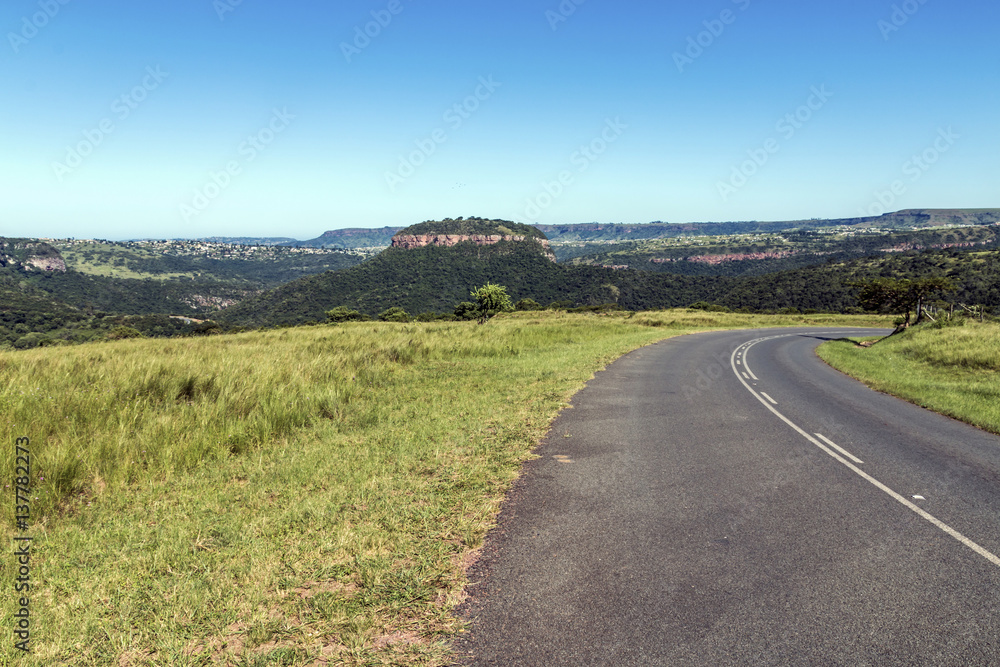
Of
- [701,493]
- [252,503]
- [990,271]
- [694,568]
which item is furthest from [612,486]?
[990,271]

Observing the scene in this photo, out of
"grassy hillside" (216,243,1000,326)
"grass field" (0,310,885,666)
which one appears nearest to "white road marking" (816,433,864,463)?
"grass field" (0,310,885,666)

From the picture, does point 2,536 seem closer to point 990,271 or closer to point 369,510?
point 369,510

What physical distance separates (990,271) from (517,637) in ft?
429

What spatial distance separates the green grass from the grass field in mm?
9263

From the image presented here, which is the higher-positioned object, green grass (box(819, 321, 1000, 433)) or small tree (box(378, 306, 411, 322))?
green grass (box(819, 321, 1000, 433))

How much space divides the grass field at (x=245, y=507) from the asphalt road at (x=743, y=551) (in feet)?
1.82

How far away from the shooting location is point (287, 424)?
26.6 ft

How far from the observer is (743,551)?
4414 millimetres

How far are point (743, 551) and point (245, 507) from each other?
16.2ft

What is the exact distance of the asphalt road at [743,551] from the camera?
3189 millimetres

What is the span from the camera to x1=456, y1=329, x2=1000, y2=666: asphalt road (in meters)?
3.19

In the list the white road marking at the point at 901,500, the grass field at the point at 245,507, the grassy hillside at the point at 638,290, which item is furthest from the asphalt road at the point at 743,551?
the grassy hillside at the point at 638,290

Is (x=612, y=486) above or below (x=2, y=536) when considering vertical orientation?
below

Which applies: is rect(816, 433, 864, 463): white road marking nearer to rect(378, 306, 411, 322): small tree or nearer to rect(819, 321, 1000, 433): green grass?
rect(819, 321, 1000, 433): green grass
